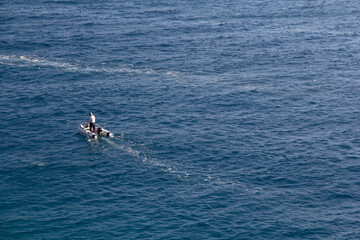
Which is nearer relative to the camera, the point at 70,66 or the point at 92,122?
the point at 92,122

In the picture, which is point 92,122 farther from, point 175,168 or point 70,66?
point 70,66

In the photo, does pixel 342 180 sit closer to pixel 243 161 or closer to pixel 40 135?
pixel 243 161

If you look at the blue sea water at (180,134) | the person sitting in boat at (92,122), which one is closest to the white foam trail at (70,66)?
the blue sea water at (180,134)

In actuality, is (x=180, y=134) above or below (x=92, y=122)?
below

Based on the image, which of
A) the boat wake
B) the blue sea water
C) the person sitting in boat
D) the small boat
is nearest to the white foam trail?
the blue sea water

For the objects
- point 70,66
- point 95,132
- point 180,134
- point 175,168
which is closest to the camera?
point 175,168

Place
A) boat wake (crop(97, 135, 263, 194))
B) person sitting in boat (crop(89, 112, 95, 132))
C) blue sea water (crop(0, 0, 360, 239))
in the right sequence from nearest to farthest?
blue sea water (crop(0, 0, 360, 239))
boat wake (crop(97, 135, 263, 194))
person sitting in boat (crop(89, 112, 95, 132))

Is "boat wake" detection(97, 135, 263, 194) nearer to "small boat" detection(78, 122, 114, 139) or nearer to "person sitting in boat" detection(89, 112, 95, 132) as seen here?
"small boat" detection(78, 122, 114, 139)

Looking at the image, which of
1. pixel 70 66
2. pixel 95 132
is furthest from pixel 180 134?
pixel 70 66

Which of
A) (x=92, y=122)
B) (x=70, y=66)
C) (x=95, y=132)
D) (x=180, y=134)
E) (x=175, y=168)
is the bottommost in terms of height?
(x=175, y=168)
